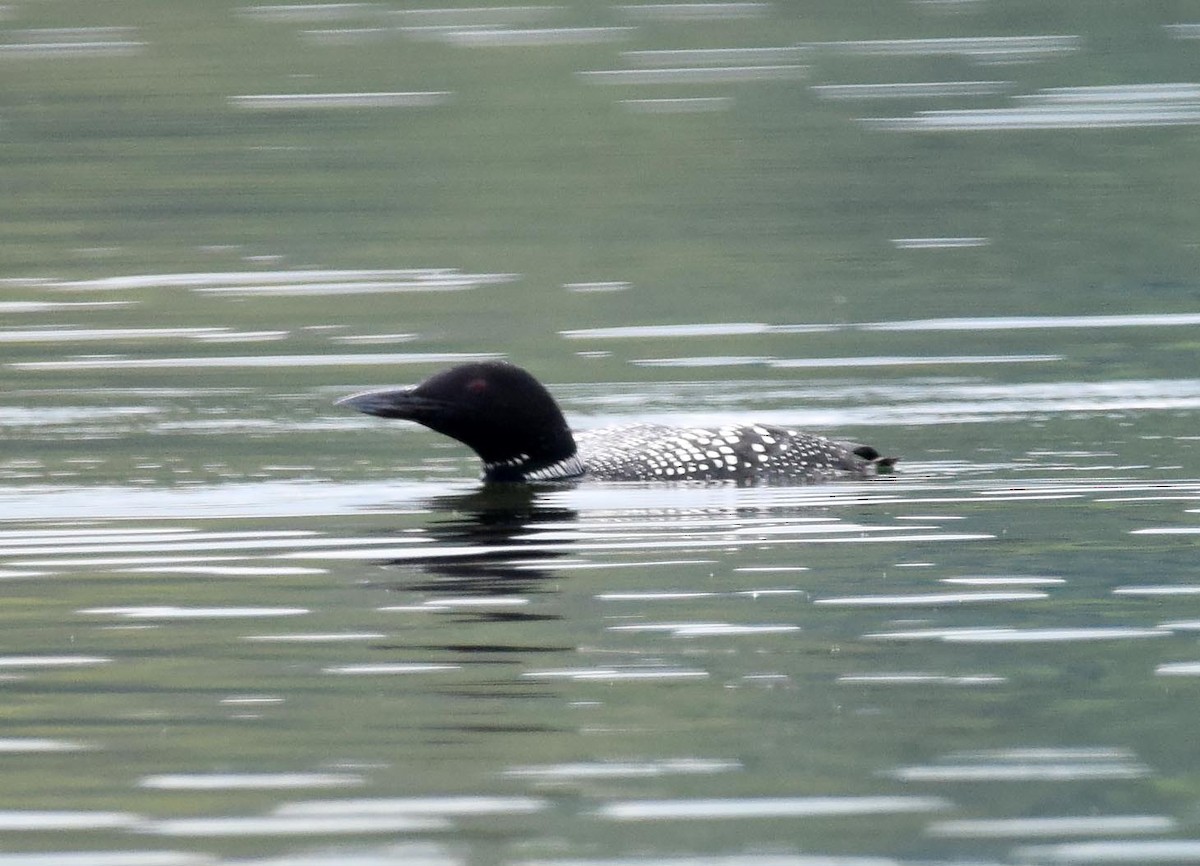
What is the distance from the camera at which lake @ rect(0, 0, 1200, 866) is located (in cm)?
570

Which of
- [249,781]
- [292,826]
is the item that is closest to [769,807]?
[292,826]

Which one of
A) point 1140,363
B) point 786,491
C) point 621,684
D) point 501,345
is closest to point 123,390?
point 501,345

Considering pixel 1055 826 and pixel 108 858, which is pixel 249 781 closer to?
pixel 108 858

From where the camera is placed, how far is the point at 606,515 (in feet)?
31.0

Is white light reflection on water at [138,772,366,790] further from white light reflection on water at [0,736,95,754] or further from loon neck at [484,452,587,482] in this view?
loon neck at [484,452,587,482]

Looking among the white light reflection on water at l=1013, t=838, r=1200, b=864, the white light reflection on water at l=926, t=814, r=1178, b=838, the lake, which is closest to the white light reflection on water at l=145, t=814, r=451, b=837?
the lake

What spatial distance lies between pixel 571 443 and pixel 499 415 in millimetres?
334

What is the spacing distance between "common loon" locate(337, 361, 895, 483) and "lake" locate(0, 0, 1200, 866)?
186mm

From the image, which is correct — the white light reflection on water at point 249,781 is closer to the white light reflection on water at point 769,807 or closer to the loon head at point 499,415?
the white light reflection on water at point 769,807

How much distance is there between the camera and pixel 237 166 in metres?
24.1

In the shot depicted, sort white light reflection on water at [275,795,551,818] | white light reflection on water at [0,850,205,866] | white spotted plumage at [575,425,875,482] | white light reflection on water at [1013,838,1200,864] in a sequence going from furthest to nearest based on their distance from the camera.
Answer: white spotted plumage at [575,425,875,482], white light reflection on water at [275,795,551,818], white light reflection on water at [0,850,205,866], white light reflection on water at [1013,838,1200,864]

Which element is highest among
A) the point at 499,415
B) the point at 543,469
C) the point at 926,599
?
the point at 499,415

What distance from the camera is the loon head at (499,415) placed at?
1030cm

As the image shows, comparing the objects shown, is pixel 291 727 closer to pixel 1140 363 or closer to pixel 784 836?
pixel 784 836
